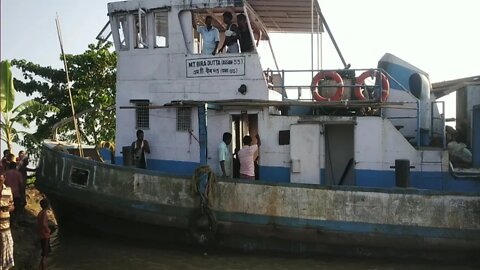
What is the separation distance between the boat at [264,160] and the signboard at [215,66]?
19 mm

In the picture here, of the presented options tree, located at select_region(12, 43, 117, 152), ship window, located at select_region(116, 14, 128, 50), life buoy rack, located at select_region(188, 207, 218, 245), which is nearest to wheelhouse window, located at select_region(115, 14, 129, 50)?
ship window, located at select_region(116, 14, 128, 50)

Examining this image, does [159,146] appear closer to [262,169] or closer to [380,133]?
[262,169]

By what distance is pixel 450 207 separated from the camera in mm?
7547

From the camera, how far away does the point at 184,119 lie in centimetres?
905

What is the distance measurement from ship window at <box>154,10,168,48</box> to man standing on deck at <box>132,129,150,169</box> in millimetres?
1632

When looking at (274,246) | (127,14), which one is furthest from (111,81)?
(274,246)

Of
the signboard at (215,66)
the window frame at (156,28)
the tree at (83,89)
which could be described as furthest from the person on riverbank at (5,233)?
the tree at (83,89)

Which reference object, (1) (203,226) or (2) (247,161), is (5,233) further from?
(2) (247,161)

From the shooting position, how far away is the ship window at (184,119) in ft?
29.6

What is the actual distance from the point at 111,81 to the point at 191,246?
35.1 ft

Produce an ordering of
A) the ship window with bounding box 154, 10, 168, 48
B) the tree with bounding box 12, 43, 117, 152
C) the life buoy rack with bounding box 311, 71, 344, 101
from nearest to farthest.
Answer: the life buoy rack with bounding box 311, 71, 344, 101 < the ship window with bounding box 154, 10, 168, 48 < the tree with bounding box 12, 43, 117, 152

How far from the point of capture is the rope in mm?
8000

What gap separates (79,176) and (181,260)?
8.09ft

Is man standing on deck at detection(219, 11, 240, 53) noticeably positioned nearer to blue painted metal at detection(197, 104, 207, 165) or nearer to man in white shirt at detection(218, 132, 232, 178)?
blue painted metal at detection(197, 104, 207, 165)
